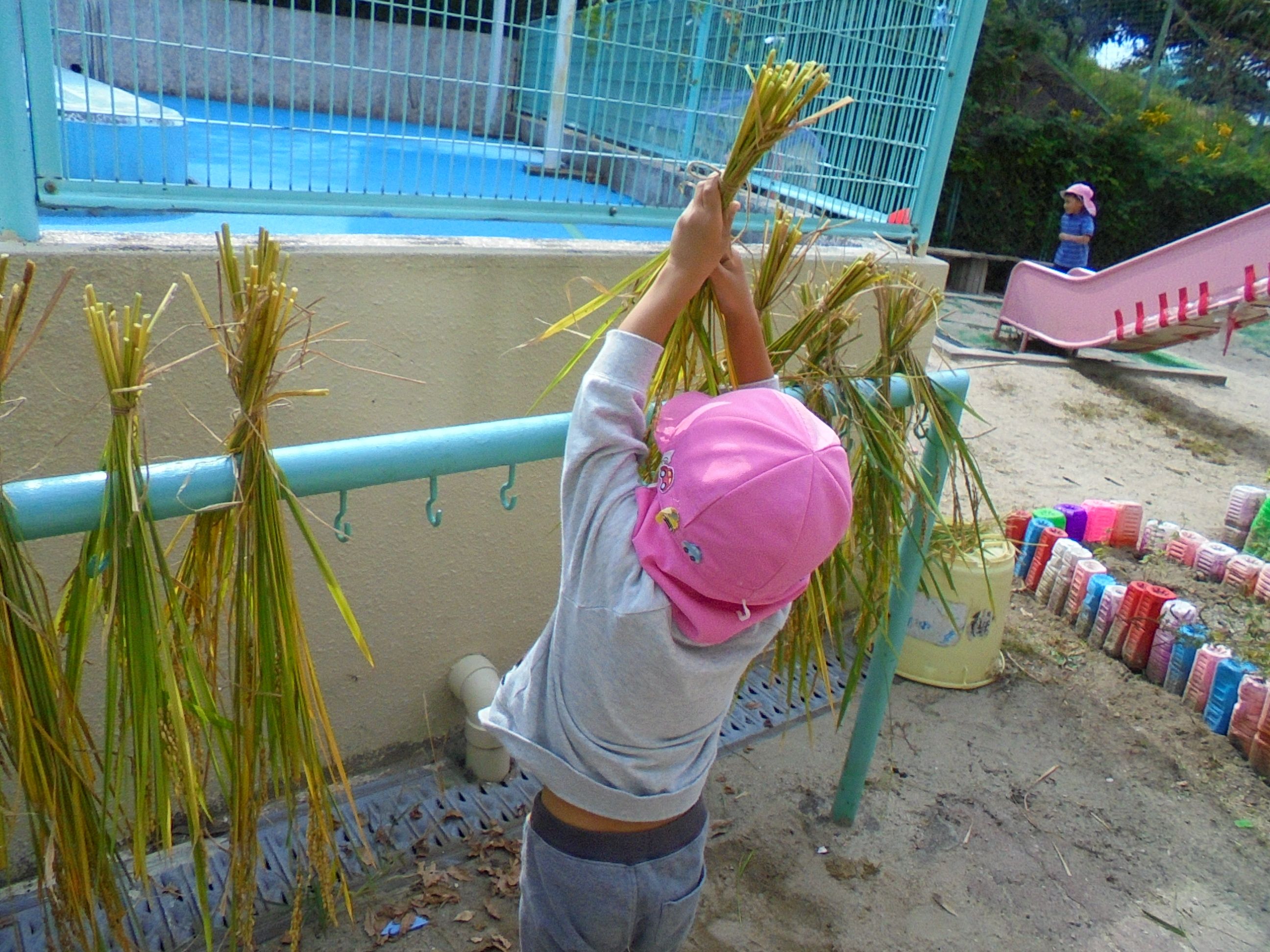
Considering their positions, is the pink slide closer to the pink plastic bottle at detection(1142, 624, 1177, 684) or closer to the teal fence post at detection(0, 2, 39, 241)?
the pink plastic bottle at detection(1142, 624, 1177, 684)

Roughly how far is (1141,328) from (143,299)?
842 cm

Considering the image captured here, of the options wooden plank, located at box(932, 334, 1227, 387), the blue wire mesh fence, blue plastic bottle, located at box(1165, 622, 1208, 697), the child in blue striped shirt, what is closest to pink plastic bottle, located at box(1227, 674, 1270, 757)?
blue plastic bottle, located at box(1165, 622, 1208, 697)

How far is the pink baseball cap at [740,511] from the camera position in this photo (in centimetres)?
128

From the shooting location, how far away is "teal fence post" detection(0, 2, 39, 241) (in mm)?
1854

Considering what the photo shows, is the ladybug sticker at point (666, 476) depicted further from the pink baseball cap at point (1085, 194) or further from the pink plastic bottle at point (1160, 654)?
the pink baseball cap at point (1085, 194)

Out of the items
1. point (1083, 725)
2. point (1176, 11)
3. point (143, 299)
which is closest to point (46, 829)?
point (143, 299)

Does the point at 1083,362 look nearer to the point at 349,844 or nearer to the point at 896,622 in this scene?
the point at 896,622

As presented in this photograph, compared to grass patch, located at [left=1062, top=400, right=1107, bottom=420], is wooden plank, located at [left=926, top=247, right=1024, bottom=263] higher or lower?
higher

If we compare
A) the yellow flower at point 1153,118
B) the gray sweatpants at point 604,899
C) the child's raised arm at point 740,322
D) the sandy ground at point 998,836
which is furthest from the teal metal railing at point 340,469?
the yellow flower at point 1153,118

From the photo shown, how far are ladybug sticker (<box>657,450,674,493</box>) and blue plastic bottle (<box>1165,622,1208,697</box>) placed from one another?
129 inches

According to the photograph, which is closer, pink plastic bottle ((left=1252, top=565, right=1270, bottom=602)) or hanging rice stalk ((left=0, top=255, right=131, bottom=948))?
hanging rice stalk ((left=0, top=255, right=131, bottom=948))

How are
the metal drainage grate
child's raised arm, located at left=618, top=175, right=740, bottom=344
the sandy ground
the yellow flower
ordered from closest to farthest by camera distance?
1. child's raised arm, located at left=618, top=175, right=740, bottom=344
2. the metal drainage grate
3. the sandy ground
4. the yellow flower

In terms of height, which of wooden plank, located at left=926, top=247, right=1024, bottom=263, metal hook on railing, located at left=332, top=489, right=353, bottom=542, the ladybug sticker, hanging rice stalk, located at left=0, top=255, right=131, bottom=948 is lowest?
wooden plank, located at left=926, top=247, right=1024, bottom=263

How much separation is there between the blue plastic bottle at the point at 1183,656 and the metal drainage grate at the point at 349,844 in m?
1.71
